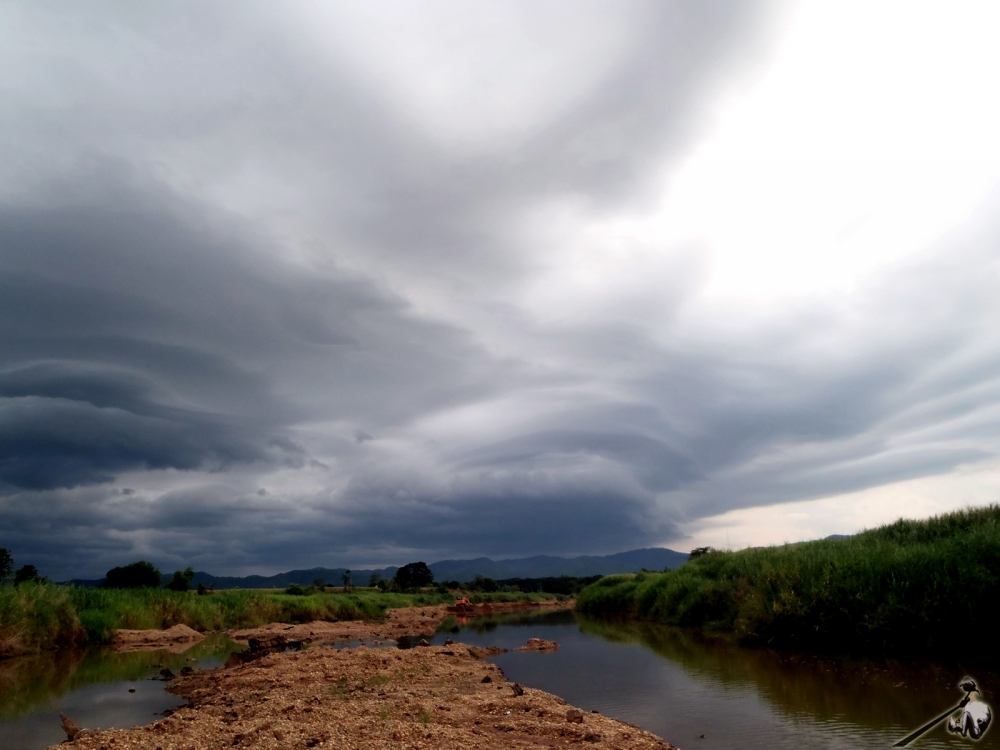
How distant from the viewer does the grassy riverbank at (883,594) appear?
19500 mm

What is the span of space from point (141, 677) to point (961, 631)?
2549cm

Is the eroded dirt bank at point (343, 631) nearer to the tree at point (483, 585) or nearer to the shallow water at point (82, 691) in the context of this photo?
the shallow water at point (82, 691)

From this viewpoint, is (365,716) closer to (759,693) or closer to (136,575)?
(759,693)

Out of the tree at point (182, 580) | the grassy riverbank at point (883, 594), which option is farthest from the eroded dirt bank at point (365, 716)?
the tree at point (182, 580)

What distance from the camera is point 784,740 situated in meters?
11.7

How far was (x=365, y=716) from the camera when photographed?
12.1 meters

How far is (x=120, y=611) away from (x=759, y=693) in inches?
1297

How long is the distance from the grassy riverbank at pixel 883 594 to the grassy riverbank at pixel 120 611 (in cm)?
3050

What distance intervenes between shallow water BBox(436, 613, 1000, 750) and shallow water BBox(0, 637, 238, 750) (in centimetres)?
1046

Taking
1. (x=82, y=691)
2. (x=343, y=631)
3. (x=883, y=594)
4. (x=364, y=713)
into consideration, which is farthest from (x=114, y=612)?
(x=883, y=594)

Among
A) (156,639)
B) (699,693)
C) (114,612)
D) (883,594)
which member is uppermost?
(883,594)

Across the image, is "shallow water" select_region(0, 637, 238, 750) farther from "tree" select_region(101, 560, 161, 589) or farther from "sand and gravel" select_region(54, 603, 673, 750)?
"tree" select_region(101, 560, 161, 589)

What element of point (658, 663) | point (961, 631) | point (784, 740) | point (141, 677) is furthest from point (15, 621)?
point (961, 631)

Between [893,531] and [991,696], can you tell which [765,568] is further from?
[991,696]
